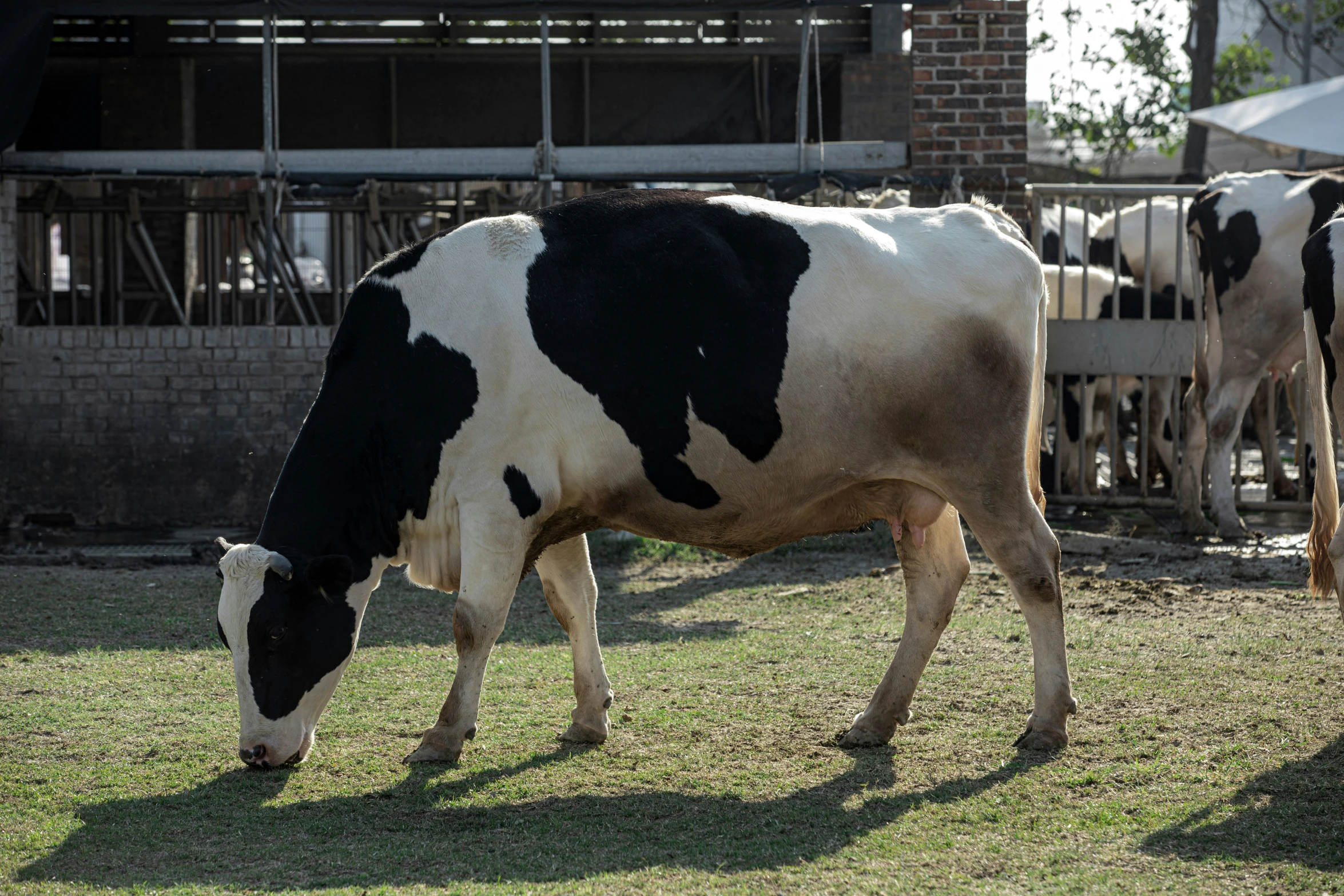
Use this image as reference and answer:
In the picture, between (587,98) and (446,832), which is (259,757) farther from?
(587,98)

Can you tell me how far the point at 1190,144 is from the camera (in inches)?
888

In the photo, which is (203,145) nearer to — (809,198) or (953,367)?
(809,198)

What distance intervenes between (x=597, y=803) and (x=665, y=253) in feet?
5.83

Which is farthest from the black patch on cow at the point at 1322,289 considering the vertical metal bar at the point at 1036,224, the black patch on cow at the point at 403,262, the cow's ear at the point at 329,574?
the vertical metal bar at the point at 1036,224

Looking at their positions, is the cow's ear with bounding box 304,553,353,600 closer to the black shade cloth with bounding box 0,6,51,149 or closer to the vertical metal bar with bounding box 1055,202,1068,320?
A: the black shade cloth with bounding box 0,6,51,149

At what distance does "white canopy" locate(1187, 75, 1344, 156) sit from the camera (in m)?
12.3

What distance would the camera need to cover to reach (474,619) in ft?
15.0

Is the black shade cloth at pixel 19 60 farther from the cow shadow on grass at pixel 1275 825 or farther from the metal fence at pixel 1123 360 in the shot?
the cow shadow on grass at pixel 1275 825

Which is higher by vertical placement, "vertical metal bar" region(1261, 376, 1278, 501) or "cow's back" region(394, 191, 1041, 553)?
"cow's back" region(394, 191, 1041, 553)

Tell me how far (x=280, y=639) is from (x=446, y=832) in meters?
0.89

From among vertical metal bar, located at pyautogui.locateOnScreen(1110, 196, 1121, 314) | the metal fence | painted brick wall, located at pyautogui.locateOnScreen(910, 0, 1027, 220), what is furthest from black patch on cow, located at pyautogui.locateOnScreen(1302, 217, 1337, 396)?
painted brick wall, located at pyautogui.locateOnScreen(910, 0, 1027, 220)

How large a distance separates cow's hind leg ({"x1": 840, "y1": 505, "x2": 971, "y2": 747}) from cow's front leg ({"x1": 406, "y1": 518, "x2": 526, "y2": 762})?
1272 mm

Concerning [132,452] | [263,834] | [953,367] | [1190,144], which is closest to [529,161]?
[132,452]

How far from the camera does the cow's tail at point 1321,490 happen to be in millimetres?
5152
